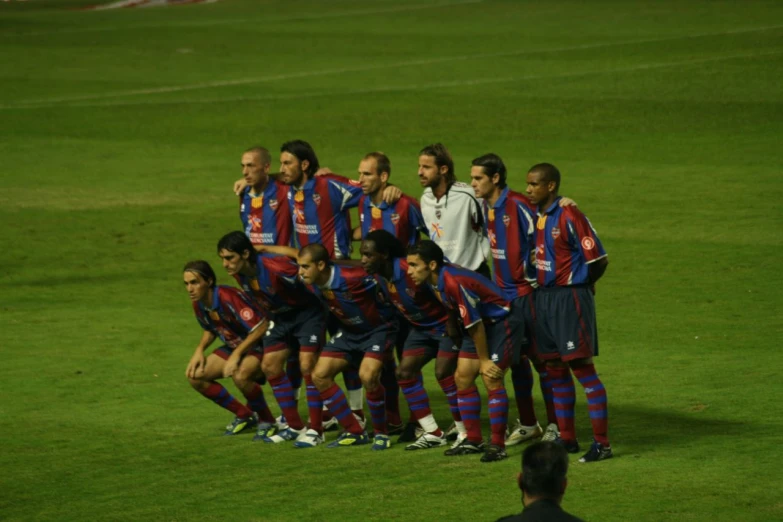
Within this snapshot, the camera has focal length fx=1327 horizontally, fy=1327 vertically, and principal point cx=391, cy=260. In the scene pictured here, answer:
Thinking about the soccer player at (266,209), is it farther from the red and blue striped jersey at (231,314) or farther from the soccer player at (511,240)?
the soccer player at (511,240)

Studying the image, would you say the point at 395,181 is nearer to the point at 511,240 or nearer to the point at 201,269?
the point at 201,269

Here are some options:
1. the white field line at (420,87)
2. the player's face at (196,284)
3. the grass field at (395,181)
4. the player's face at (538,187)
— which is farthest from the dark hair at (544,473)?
the white field line at (420,87)

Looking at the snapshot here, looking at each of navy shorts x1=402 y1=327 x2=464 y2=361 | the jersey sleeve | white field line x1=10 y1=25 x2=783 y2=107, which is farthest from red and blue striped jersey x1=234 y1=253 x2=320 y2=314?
white field line x1=10 y1=25 x2=783 y2=107

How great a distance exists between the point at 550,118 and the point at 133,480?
1760cm

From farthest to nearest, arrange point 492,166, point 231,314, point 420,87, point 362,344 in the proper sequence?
point 420,87, point 231,314, point 362,344, point 492,166

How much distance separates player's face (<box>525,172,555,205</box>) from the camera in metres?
9.34

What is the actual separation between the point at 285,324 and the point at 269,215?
142cm

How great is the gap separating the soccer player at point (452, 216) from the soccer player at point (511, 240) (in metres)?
0.39

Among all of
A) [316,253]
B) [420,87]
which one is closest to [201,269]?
[316,253]

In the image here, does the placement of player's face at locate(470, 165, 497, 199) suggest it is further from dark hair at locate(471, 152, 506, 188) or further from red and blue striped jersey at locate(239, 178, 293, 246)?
red and blue striped jersey at locate(239, 178, 293, 246)

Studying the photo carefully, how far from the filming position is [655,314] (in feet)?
46.6

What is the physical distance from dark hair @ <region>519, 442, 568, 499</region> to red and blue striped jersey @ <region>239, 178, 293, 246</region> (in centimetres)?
638

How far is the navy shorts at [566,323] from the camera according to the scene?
9.27 m

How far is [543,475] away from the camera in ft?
17.5
